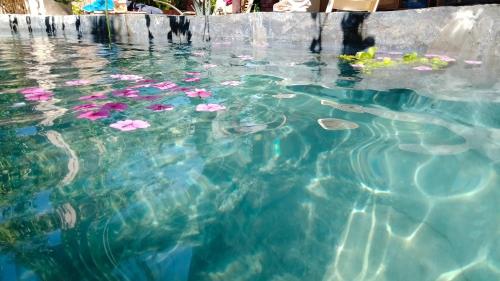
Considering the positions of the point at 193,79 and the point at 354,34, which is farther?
the point at 354,34

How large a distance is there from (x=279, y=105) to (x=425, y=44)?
11.0 feet

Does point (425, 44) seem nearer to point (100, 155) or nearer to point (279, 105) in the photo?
point (279, 105)

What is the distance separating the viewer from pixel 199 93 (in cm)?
272

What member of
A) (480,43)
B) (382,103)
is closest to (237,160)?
(382,103)

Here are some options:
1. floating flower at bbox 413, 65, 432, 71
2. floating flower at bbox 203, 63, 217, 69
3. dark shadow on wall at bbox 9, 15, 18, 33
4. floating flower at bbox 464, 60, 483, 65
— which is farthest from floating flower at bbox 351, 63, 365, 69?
dark shadow on wall at bbox 9, 15, 18, 33

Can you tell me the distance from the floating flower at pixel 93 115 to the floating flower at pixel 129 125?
0.19 meters

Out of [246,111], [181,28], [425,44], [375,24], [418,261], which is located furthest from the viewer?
[181,28]

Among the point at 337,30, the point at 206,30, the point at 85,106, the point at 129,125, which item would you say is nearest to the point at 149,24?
the point at 206,30

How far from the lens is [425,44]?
4551 millimetres

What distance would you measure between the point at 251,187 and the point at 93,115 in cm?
136

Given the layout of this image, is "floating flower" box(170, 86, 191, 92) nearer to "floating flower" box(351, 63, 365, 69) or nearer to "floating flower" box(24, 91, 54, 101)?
"floating flower" box(24, 91, 54, 101)

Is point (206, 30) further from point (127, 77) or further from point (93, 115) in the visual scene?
point (93, 115)

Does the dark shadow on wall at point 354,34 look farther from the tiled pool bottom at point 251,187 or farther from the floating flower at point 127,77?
the floating flower at point 127,77

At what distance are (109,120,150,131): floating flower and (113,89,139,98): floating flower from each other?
0.69m
